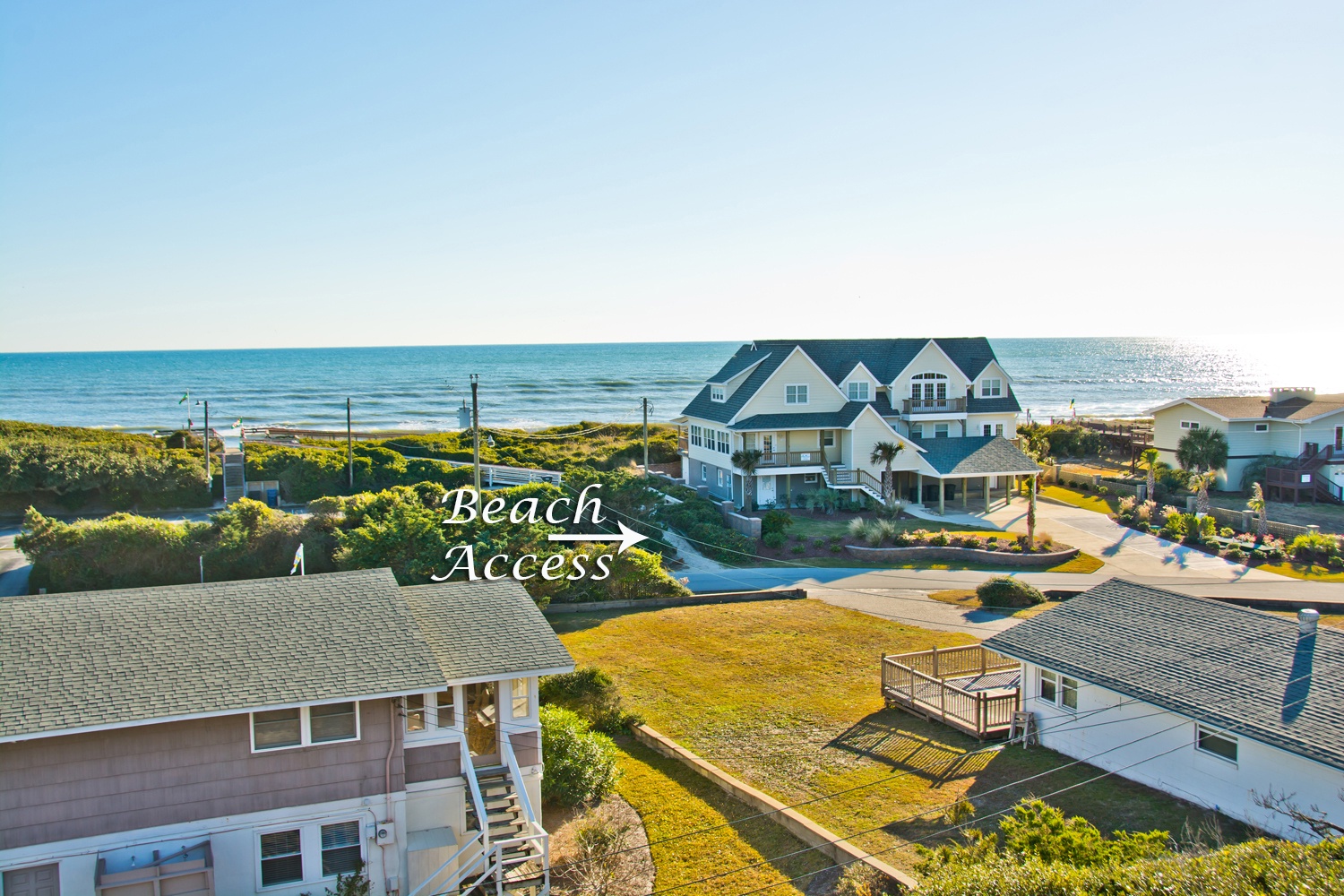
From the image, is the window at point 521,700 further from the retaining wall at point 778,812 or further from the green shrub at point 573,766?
the retaining wall at point 778,812

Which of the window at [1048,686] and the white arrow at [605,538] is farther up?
the white arrow at [605,538]

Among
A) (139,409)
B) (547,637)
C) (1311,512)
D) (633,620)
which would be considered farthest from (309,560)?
(139,409)

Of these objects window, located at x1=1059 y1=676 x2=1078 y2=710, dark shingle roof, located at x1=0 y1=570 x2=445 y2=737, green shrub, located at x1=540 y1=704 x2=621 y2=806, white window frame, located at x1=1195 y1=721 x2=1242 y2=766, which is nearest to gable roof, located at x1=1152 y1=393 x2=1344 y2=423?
window, located at x1=1059 y1=676 x2=1078 y2=710

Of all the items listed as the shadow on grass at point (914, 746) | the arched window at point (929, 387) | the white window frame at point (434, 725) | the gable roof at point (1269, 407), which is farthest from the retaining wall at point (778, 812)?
the gable roof at point (1269, 407)

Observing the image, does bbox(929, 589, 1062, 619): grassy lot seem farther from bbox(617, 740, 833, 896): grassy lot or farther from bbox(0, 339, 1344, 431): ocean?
bbox(0, 339, 1344, 431): ocean

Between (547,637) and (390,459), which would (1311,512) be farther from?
(390,459)

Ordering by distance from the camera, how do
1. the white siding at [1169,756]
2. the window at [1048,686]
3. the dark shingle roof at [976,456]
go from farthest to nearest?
the dark shingle roof at [976,456] → the window at [1048,686] → the white siding at [1169,756]

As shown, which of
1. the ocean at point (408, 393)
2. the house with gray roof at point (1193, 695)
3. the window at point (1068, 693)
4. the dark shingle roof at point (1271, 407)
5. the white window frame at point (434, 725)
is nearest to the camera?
the white window frame at point (434, 725)

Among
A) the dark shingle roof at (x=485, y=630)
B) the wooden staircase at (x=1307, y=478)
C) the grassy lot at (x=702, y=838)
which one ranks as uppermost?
the dark shingle roof at (x=485, y=630)
